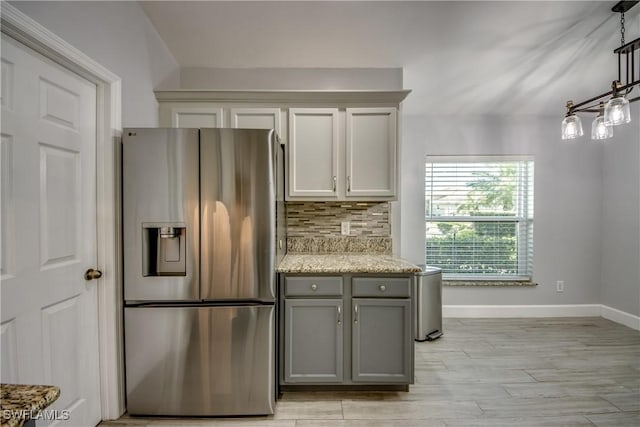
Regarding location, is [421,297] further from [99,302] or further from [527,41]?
[99,302]

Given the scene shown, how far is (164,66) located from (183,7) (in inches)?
21.8

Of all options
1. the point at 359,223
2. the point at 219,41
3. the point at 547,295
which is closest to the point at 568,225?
the point at 547,295

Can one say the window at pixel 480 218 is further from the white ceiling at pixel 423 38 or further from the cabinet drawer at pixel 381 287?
the cabinet drawer at pixel 381 287

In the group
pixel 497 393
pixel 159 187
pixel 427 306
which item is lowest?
pixel 497 393

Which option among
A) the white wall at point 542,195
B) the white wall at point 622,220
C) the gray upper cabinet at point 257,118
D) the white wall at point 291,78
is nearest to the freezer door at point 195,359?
the gray upper cabinet at point 257,118

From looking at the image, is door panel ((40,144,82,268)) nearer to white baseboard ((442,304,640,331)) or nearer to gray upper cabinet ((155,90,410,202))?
gray upper cabinet ((155,90,410,202))

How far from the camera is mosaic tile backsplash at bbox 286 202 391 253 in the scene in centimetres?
293

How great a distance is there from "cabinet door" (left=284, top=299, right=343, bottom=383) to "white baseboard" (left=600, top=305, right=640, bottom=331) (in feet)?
11.1

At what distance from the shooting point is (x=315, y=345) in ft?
7.13

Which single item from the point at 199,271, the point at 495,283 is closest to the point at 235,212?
the point at 199,271

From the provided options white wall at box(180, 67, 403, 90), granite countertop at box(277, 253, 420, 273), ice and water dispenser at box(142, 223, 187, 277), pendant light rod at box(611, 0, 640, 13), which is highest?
pendant light rod at box(611, 0, 640, 13)

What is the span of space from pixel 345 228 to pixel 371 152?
0.73 meters

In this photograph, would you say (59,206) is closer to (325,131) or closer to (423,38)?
(325,131)

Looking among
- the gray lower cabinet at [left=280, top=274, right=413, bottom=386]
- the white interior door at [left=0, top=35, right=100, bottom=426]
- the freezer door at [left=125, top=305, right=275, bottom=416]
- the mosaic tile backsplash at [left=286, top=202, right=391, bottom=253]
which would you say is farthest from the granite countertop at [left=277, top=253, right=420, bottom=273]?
the white interior door at [left=0, top=35, right=100, bottom=426]
